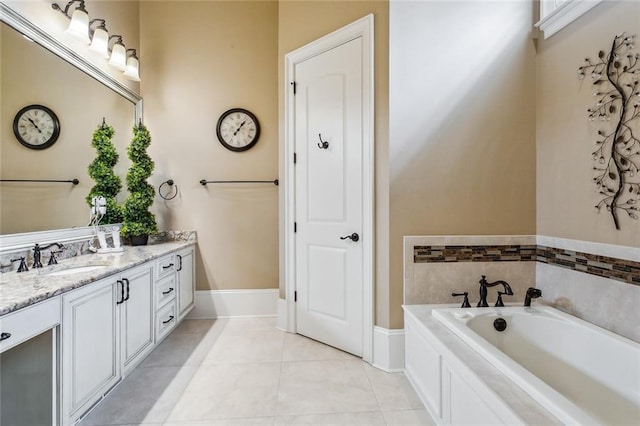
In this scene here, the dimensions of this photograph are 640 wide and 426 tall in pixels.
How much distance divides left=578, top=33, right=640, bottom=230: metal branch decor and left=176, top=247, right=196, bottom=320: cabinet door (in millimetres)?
3008

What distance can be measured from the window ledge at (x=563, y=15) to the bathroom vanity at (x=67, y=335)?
3.04m

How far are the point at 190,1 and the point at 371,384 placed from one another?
3.81m

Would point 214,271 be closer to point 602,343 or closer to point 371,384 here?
point 371,384

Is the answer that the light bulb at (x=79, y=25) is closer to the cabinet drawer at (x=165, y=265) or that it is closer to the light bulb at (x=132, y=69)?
the light bulb at (x=132, y=69)

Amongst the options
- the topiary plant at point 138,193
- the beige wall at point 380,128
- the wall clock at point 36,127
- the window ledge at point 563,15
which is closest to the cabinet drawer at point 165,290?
the topiary plant at point 138,193

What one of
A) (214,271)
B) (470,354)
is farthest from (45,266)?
(470,354)

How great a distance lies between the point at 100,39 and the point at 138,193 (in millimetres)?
1235

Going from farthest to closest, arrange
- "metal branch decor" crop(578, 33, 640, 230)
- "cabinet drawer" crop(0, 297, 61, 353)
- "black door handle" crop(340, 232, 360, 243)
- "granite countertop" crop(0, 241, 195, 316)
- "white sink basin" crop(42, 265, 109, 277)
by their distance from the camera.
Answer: "black door handle" crop(340, 232, 360, 243) < "white sink basin" crop(42, 265, 109, 277) < "metal branch decor" crop(578, 33, 640, 230) < "granite countertop" crop(0, 241, 195, 316) < "cabinet drawer" crop(0, 297, 61, 353)

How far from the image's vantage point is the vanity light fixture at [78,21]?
212 centimetres

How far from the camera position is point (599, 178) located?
65.7 inches

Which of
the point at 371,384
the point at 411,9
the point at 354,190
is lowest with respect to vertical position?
the point at 371,384

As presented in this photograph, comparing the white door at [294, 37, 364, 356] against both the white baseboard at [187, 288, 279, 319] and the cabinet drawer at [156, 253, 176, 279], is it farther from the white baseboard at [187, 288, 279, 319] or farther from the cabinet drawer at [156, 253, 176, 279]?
the cabinet drawer at [156, 253, 176, 279]

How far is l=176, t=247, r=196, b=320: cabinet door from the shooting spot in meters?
2.70

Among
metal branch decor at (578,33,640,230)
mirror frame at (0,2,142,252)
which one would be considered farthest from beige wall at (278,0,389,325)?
mirror frame at (0,2,142,252)
